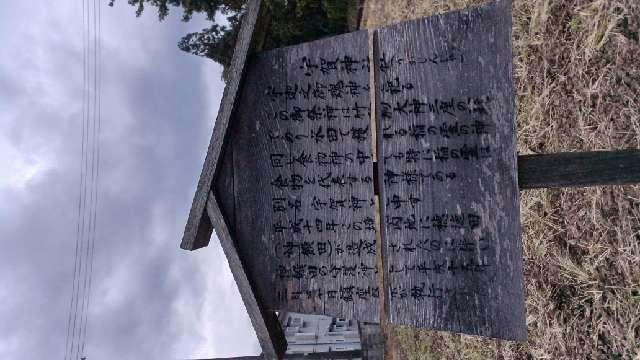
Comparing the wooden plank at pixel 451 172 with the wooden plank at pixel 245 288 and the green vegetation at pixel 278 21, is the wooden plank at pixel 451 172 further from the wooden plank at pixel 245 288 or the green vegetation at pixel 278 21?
the green vegetation at pixel 278 21

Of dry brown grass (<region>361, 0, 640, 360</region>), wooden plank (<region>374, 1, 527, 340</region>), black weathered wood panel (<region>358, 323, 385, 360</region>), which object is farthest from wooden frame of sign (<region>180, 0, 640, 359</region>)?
black weathered wood panel (<region>358, 323, 385, 360</region>)

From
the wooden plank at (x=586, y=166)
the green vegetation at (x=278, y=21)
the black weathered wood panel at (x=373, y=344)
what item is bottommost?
the black weathered wood panel at (x=373, y=344)

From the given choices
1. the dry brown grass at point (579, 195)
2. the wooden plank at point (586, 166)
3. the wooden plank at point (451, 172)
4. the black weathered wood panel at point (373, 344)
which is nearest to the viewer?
the wooden plank at point (451, 172)

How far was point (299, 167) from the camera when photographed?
7.95ft


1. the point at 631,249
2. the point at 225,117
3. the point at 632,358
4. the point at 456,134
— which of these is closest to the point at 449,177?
the point at 456,134

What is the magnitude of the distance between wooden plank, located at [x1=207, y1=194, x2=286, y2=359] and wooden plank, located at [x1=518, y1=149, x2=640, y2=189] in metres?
1.35

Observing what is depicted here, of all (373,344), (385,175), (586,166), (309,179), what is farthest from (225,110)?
(373,344)

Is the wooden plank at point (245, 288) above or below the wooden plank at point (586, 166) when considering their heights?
below

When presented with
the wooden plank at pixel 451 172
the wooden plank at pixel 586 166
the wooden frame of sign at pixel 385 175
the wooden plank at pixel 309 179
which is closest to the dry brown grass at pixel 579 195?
the wooden plank at pixel 586 166

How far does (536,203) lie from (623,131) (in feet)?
3.53

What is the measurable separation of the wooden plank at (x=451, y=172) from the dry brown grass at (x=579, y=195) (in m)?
1.64

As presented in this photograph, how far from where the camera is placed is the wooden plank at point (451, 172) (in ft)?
7.27

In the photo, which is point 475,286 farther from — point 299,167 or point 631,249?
point 631,249

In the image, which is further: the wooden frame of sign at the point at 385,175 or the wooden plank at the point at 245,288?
the wooden plank at the point at 245,288
